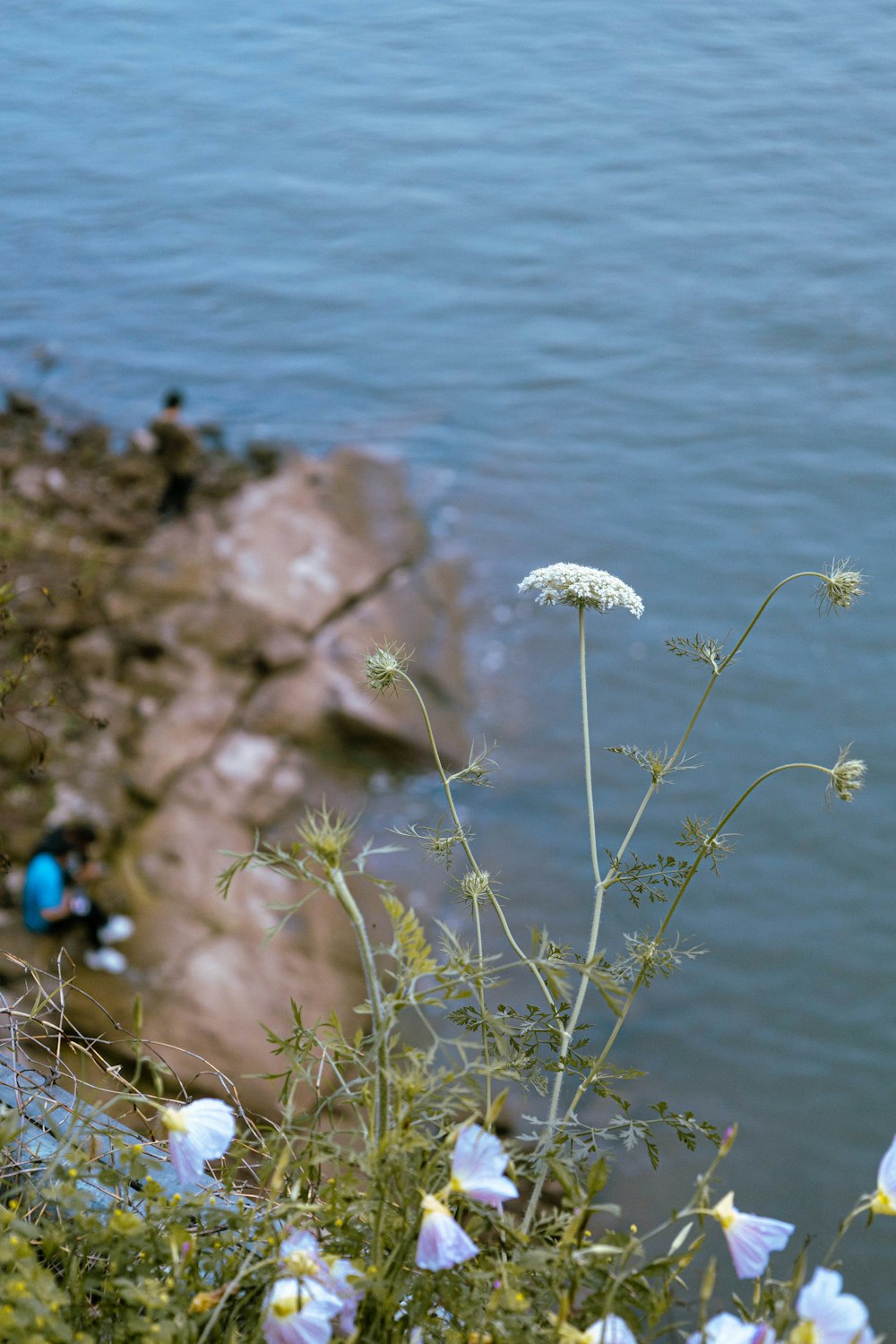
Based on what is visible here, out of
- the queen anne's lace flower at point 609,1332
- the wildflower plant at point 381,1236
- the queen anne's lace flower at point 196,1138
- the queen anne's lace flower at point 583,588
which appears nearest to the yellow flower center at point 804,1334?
the wildflower plant at point 381,1236

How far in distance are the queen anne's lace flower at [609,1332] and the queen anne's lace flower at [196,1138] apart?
0.31 m

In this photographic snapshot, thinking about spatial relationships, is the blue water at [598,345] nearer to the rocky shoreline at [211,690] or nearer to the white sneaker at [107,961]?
the rocky shoreline at [211,690]

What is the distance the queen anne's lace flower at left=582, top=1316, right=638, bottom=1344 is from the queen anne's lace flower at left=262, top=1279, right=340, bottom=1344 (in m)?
0.18

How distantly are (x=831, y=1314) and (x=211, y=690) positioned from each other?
495 centimetres

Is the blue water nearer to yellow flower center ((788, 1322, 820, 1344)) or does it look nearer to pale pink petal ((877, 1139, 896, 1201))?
pale pink petal ((877, 1139, 896, 1201))

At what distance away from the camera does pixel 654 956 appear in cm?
130

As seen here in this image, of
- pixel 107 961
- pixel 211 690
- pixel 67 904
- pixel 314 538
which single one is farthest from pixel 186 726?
pixel 314 538

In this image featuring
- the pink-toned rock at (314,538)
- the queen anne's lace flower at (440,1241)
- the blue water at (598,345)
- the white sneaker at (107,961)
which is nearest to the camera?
the queen anne's lace flower at (440,1241)

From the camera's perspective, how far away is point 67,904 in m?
4.55

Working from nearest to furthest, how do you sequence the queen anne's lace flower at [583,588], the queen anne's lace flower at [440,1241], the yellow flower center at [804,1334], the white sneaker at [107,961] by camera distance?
the yellow flower center at [804,1334] → the queen anne's lace flower at [440,1241] → the queen anne's lace flower at [583,588] → the white sneaker at [107,961]

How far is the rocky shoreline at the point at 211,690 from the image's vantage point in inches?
178

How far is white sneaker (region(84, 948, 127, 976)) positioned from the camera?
4.48m

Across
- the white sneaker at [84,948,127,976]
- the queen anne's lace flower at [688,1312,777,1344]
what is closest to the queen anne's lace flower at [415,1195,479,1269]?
the queen anne's lace flower at [688,1312,777,1344]

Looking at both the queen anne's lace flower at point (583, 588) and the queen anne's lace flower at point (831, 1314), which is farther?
the queen anne's lace flower at point (583, 588)
